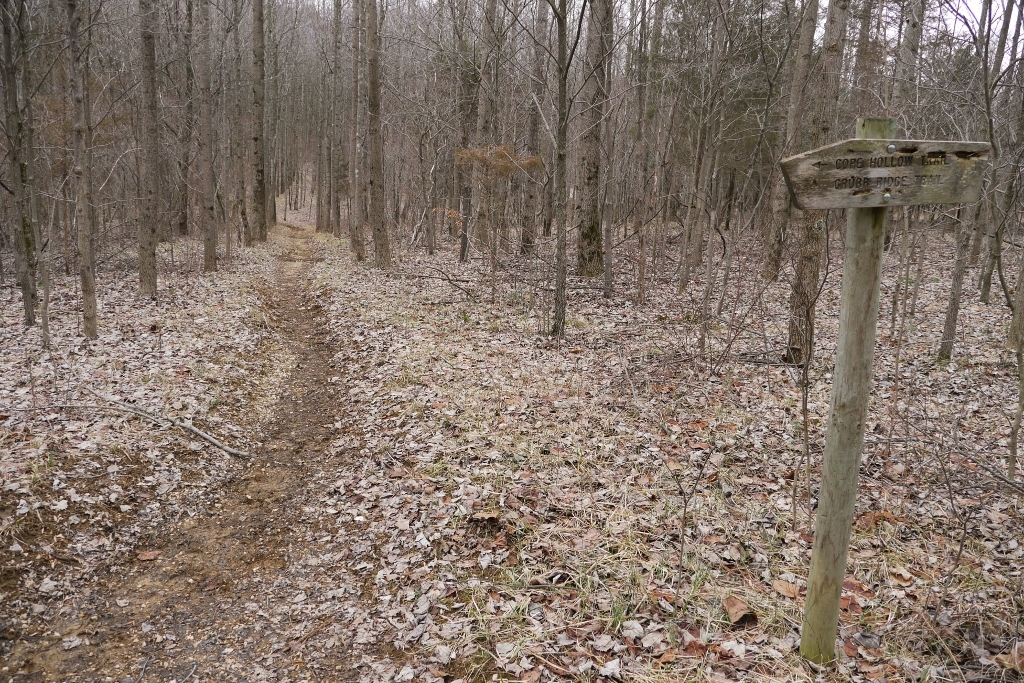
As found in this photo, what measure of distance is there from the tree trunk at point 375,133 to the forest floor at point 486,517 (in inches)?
318

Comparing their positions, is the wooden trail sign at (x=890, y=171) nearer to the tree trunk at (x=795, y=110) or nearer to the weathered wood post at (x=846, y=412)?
the weathered wood post at (x=846, y=412)

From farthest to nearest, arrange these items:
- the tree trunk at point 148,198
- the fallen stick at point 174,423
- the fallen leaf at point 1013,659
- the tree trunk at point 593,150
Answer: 1. the tree trunk at point 148,198
2. the tree trunk at point 593,150
3. the fallen stick at point 174,423
4. the fallen leaf at point 1013,659

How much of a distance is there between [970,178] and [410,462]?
5.02 m

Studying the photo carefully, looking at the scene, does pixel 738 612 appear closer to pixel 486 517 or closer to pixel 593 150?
pixel 486 517

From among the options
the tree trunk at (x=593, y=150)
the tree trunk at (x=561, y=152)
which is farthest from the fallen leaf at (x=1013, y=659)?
the tree trunk at (x=593, y=150)

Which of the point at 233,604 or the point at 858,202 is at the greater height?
the point at 858,202

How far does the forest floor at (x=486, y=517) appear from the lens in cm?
375

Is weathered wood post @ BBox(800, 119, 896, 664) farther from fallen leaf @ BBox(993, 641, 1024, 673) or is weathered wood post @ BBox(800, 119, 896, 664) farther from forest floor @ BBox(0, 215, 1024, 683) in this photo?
fallen leaf @ BBox(993, 641, 1024, 673)

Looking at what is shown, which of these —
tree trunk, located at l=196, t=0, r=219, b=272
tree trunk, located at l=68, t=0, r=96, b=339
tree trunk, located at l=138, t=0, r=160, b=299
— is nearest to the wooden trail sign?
tree trunk, located at l=68, t=0, r=96, b=339

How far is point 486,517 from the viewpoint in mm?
5008

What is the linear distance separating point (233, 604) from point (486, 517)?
197cm

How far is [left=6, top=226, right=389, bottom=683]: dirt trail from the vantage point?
12.7 feet

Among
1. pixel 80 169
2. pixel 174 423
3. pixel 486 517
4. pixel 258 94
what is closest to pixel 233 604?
pixel 486 517

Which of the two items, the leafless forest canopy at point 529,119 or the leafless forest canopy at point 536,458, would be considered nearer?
the leafless forest canopy at point 536,458
